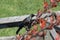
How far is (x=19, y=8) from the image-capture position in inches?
283

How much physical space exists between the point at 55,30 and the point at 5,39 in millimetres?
734

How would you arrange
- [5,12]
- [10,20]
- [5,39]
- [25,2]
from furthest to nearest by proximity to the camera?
[25,2] → [5,12] → [5,39] → [10,20]

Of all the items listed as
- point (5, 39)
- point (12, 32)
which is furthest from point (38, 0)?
point (5, 39)

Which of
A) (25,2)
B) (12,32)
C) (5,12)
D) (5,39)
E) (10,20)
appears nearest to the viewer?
(10,20)

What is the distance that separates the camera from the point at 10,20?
9.92 ft

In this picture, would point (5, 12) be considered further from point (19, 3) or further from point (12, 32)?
point (12, 32)

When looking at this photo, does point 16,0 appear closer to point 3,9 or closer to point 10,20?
point 3,9

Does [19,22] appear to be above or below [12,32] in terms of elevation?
above

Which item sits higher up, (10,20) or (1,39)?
(10,20)

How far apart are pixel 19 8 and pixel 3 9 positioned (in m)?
0.50

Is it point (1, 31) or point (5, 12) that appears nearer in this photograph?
point (1, 31)

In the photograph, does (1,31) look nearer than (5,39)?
No

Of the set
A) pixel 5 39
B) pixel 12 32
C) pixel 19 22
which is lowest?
pixel 12 32

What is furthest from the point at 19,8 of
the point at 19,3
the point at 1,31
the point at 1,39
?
the point at 1,39
